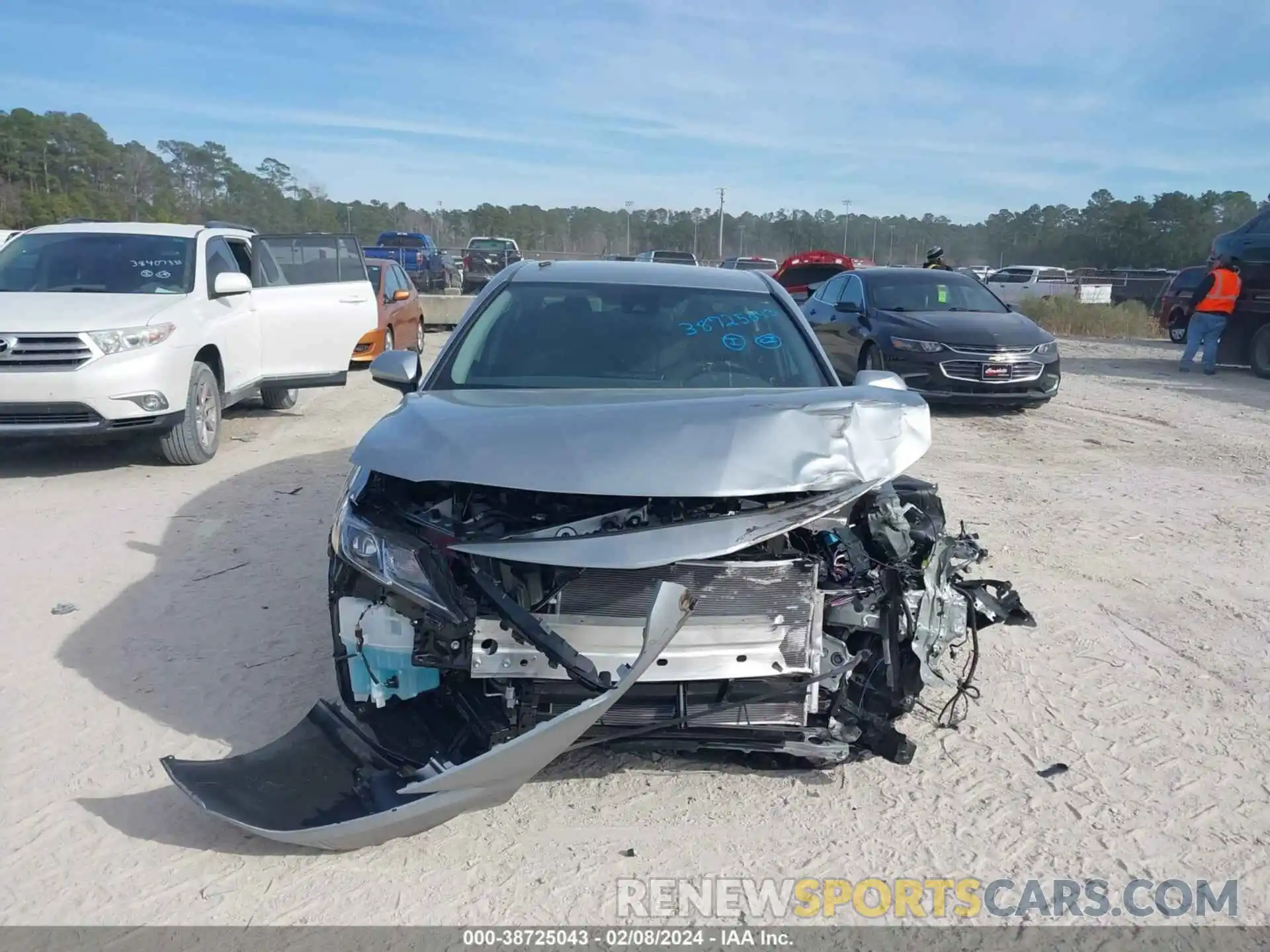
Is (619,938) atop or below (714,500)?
below

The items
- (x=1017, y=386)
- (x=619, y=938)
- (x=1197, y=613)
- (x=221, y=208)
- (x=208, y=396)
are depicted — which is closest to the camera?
(x=619, y=938)

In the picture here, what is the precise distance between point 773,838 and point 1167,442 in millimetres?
8140

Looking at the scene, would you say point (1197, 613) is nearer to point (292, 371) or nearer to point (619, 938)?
point (619, 938)

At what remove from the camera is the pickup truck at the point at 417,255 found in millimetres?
31562

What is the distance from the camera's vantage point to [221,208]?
49.3 metres

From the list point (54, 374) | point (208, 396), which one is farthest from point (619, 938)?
point (208, 396)

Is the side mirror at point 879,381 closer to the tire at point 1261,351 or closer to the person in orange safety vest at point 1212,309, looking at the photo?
the person in orange safety vest at point 1212,309

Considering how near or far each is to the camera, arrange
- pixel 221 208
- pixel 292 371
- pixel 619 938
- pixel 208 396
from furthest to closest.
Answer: pixel 221 208
pixel 292 371
pixel 208 396
pixel 619 938

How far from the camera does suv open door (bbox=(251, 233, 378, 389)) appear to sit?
29.1 feet

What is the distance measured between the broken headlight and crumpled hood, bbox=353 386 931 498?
0.65 feet

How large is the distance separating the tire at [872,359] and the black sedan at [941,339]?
1 cm

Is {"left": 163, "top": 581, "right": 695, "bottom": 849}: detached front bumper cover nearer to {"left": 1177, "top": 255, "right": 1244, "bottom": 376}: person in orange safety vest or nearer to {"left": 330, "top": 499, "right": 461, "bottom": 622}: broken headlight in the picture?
{"left": 330, "top": 499, "right": 461, "bottom": 622}: broken headlight

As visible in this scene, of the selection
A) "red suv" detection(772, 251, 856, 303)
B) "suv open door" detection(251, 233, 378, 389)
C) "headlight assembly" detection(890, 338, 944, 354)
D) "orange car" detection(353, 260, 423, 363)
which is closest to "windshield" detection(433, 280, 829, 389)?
"suv open door" detection(251, 233, 378, 389)

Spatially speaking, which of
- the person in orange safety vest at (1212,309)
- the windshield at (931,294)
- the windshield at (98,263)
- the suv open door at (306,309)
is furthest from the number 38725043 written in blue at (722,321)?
the person in orange safety vest at (1212,309)
